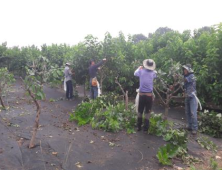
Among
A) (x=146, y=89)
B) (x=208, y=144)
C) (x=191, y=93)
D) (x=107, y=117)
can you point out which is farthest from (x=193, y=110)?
(x=107, y=117)

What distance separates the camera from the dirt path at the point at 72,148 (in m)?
4.47

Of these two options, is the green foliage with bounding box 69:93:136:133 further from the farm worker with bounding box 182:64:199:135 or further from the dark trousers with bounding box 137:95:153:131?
the farm worker with bounding box 182:64:199:135

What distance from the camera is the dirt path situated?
4.47m

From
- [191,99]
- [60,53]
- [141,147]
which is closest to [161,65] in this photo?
[191,99]

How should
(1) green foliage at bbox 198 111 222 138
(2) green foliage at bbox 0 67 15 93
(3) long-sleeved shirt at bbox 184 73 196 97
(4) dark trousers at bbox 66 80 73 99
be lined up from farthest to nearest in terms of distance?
(4) dark trousers at bbox 66 80 73 99 < (2) green foliage at bbox 0 67 15 93 < (1) green foliage at bbox 198 111 222 138 < (3) long-sleeved shirt at bbox 184 73 196 97

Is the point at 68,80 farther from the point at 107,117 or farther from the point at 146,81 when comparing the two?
the point at 146,81

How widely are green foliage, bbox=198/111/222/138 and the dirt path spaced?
3.83 ft

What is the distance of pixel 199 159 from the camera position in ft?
17.0

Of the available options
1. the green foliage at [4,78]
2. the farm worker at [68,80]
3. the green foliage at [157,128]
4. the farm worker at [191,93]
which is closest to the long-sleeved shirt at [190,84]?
the farm worker at [191,93]

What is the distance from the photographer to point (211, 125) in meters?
7.18

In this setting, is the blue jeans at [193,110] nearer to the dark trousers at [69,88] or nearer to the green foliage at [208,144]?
the green foliage at [208,144]

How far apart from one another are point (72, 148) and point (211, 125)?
4304 millimetres

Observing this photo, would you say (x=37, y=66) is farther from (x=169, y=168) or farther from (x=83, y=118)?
(x=169, y=168)

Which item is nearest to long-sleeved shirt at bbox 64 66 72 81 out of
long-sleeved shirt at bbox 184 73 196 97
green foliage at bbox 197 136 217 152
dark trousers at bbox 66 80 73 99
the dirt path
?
dark trousers at bbox 66 80 73 99
